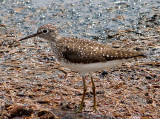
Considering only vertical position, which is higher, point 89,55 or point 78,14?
point 78,14

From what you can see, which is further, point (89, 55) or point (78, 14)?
point (78, 14)

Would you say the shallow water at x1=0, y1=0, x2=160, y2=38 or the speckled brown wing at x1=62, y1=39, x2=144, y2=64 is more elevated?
the shallow water at x1=0, y1=0, x2=160, y2=38

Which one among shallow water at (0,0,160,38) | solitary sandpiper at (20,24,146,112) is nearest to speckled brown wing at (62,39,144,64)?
solitary sandpiper at (20,24,146,112)

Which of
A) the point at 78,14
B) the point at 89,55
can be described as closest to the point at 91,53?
the point at 89,55

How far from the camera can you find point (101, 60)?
20.2ft

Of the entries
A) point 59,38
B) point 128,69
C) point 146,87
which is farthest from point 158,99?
point 59,38

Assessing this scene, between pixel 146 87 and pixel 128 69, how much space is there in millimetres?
863

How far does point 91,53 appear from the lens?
6242 mm

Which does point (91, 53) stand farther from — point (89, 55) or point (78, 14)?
point (78, 14)

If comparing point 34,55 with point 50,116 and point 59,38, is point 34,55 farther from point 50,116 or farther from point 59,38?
point 50,116

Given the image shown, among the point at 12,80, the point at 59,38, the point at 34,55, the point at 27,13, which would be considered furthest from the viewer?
the point at 27,13

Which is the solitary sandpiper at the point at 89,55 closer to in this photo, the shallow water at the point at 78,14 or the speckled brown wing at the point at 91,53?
the speckled brown wing at the point at 91,53

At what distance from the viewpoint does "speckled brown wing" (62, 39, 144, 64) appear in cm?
616

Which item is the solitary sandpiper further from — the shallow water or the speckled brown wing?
the shallow water
